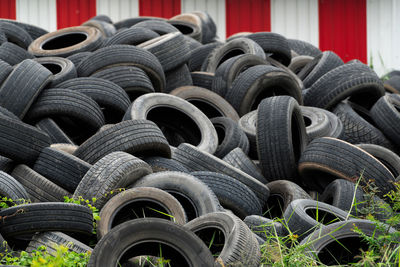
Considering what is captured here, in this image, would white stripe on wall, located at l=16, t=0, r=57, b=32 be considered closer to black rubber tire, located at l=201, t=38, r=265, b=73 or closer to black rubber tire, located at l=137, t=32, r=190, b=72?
black rubber tire, located at l=201, t=38, r=265, b=73

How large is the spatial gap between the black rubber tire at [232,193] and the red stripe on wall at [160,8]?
18.6 feet

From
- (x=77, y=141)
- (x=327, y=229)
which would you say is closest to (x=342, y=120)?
(x=77, y=141)

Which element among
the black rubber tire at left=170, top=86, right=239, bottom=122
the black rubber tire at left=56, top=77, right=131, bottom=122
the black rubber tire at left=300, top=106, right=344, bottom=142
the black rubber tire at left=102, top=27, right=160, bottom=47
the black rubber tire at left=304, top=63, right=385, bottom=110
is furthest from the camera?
the black rubber tire at left=102, top=27, right=160, bottom=47

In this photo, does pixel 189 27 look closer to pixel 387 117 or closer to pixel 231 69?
pixel 231 69

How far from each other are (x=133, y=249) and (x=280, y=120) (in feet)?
7.09

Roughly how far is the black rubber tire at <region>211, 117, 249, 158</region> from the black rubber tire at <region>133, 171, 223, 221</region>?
4.02ft

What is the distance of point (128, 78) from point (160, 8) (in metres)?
4.26

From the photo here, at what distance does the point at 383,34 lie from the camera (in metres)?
10.0

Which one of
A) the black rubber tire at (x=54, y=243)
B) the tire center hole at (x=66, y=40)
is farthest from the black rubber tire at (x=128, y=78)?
the black rubber tire at (x=54, y=243)

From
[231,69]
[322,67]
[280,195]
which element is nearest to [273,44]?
[322,67]

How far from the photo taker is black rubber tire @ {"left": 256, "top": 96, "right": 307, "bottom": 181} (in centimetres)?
506

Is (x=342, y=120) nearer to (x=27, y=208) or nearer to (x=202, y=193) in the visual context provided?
(x=202, y=193)

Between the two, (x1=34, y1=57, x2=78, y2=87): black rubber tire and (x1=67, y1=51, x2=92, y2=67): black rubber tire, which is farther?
(x1=67, y1=51, x2=92, y2=67): black rubber tire

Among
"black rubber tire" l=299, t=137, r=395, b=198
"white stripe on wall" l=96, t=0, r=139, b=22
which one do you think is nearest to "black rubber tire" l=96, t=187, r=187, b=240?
"black rubber tire" l=299, t=137, r=395, b=198
